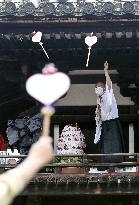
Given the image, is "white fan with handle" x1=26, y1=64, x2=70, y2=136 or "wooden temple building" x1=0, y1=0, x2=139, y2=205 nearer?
"white fan with handle" x1=26, y1=64, x2=70, y2=136

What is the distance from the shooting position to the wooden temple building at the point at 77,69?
8.38 m

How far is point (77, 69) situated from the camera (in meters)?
10.3

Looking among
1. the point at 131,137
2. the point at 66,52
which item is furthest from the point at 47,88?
the point at 131,137

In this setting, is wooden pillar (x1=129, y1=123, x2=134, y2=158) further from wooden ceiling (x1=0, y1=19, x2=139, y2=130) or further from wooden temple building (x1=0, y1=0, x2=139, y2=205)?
wooden ceiling (x1=0, y1=19, x2=139, y2=130)

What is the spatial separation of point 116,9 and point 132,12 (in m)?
0.31

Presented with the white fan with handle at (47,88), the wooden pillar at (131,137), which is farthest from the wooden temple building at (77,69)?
the white fan with handle at (47,88)

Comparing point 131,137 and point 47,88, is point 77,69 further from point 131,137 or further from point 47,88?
point 47,88

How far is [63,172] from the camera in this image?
905cm

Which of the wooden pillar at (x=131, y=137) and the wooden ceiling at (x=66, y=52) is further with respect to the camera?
the wooden pillar at (x=131, y=137)

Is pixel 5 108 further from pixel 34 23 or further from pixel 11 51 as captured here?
pixel 34 23

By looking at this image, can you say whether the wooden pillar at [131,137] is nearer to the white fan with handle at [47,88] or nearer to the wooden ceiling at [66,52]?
the wooden ceiling at [66,52]

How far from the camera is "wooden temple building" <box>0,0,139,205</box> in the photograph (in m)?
8.38

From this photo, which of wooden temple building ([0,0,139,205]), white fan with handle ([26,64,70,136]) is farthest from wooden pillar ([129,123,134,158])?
white fan with handle ([26,64,70,136])

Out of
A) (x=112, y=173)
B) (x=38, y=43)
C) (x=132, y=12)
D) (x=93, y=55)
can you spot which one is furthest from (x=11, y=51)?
(x=112, y=173)
